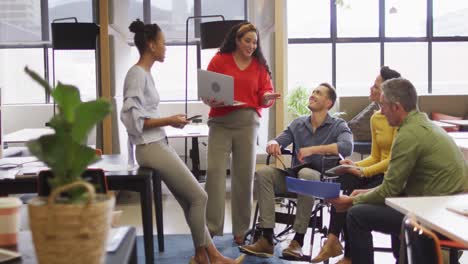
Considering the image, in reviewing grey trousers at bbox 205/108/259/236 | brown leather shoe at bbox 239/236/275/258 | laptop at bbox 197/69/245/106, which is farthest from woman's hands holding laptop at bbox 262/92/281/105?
brown leather shoe at bbox 239/236/275/258

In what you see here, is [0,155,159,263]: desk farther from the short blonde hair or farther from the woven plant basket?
the woven plant basket

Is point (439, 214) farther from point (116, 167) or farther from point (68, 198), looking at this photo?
point (116, 167)

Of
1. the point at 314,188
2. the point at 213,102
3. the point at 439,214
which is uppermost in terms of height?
the point at 213,102

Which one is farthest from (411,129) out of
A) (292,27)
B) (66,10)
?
(66,10)

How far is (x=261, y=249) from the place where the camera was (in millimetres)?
3807

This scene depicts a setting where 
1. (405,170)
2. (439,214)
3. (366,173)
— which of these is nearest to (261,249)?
(366,173)

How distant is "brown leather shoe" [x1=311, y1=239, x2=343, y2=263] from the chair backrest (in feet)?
5.75

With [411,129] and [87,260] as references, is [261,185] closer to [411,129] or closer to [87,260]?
[411,129]

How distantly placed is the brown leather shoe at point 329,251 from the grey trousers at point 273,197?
0.25 metres

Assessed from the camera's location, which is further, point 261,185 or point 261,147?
point 261,147

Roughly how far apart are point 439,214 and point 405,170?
686 mm

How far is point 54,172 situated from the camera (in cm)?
118

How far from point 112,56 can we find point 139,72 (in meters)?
2.37

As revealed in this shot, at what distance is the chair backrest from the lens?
67.9 inches
